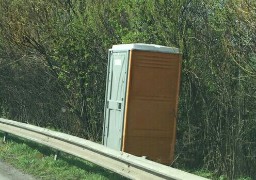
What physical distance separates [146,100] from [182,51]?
1.22 metres

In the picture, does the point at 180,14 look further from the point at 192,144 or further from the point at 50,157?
the point at 50,157

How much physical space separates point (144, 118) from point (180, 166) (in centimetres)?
150

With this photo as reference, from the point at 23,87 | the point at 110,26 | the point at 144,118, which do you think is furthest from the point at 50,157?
the point at 23,87

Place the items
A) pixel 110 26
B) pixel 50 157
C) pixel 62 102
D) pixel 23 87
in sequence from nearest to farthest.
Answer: pixel 50 157
pixel 110 26
pixel 62 102
pixel 23 87

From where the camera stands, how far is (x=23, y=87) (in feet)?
62.2

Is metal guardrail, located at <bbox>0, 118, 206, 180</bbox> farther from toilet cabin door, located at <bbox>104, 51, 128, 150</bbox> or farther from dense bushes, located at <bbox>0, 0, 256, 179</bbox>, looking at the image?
dense bushes, located at <bbox>0, 0, 256, 179</bbox>

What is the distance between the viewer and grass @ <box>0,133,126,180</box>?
9109mm

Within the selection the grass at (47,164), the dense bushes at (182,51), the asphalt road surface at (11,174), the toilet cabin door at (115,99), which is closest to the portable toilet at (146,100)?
the toilet cabin door at (115,99)

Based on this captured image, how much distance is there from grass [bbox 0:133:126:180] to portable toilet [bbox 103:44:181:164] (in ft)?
2.30

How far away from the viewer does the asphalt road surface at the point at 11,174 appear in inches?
357

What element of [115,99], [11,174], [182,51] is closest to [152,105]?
[115,99]

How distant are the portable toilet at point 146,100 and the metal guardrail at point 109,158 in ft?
2.16

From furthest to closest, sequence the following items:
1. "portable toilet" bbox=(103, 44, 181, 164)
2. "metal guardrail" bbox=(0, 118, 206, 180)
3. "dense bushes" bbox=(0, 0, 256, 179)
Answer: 1. "portable toilet" bbox=(103, 44, 181, 164)
2. "dense bushes" bbox=(0, 0, 256, 179)
3. "metal guardrail" bbox=(0, 118, 206, 180)

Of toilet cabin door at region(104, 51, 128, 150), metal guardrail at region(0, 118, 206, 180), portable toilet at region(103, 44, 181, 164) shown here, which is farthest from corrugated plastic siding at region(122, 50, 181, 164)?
metal guardrail at region(0, 118, 206, 180)
